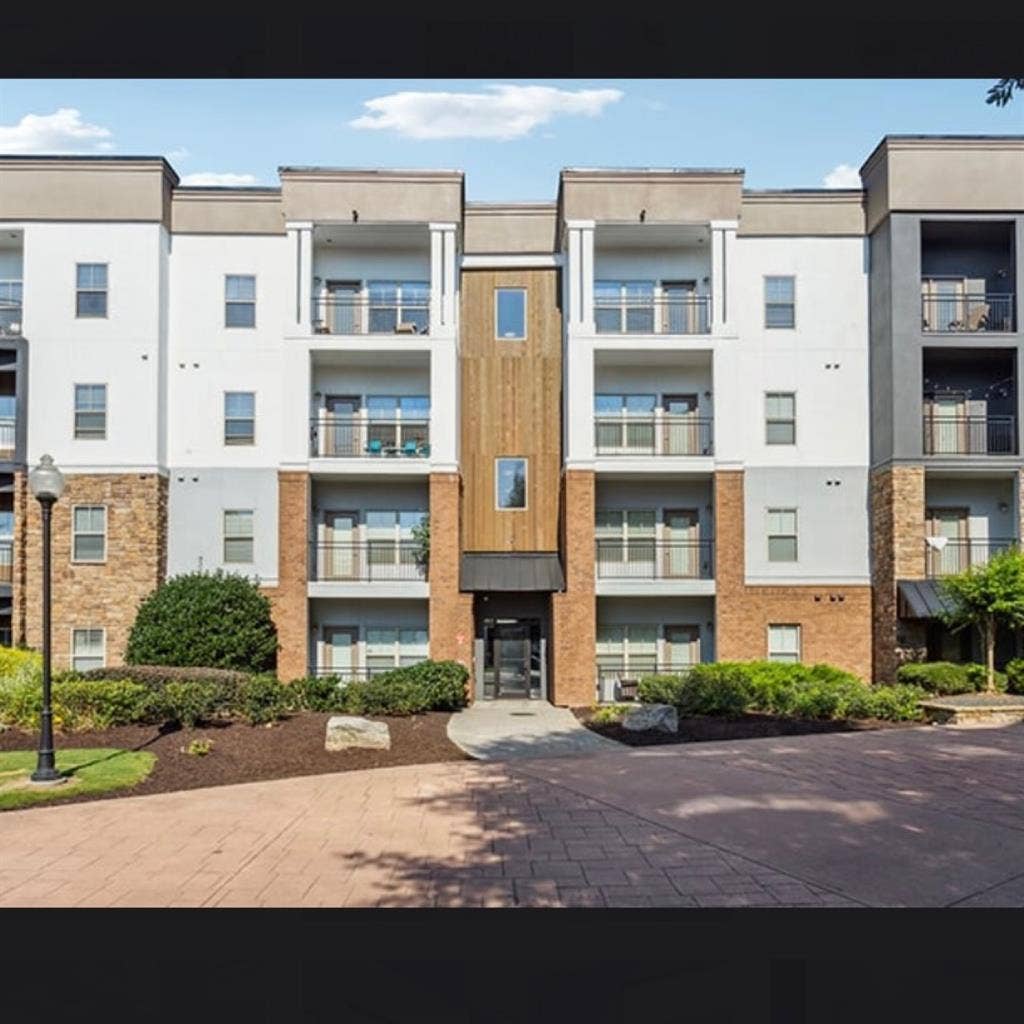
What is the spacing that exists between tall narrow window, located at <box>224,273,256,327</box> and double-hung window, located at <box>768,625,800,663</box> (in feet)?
49.0

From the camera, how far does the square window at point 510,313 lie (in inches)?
907

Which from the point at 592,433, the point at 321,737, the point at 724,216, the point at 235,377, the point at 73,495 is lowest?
the point at 321,737

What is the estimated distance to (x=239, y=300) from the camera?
72.9 ft

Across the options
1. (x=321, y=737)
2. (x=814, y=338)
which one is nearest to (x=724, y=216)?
(x=814, y=338)

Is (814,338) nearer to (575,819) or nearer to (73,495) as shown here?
(575,819)

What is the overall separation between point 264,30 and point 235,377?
65.0 ft

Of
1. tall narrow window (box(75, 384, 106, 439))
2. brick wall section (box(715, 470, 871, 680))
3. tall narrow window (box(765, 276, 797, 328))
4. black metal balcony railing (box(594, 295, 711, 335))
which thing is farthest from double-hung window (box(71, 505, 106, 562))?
tall narrow window (box(765, 276, 797, 328))

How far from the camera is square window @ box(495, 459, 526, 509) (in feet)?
74.9

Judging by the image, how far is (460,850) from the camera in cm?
795

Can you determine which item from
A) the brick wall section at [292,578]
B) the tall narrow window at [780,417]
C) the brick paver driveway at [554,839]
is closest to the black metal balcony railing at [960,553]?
the tall narrow window at [780,417]

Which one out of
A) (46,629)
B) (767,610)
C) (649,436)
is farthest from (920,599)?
(46,629)

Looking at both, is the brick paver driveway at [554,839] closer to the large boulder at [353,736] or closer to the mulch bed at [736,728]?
the large boulder at [353,736]

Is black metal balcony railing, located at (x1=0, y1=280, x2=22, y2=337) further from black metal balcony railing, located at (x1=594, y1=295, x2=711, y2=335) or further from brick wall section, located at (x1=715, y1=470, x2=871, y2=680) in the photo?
brick wall section, located at (x1=715, y1=470, x2=871, y2=680)

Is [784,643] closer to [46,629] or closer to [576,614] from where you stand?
[576,614]
